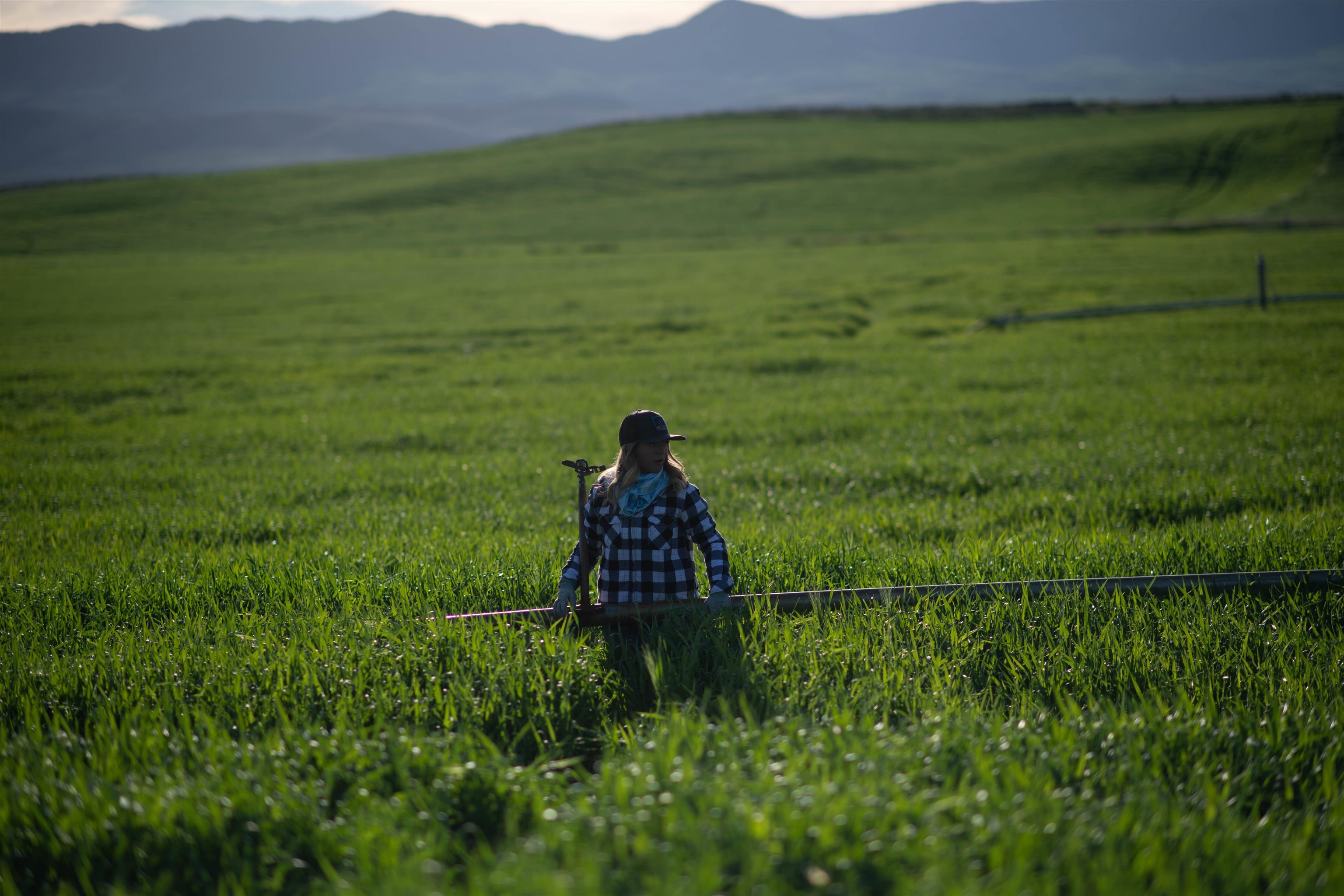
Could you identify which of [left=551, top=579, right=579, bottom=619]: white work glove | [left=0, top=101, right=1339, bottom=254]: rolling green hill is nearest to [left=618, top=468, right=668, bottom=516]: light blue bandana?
[left=551, top=579, right=579, bottom=619]: white work glove

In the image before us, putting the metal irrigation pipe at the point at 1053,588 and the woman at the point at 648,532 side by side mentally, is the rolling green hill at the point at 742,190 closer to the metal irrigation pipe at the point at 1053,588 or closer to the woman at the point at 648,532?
the metal irrigation pipe at the point at 1053,588

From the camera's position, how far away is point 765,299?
87.3ft

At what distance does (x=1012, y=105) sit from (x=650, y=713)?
108 metres

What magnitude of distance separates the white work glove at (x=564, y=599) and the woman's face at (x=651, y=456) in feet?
2.27

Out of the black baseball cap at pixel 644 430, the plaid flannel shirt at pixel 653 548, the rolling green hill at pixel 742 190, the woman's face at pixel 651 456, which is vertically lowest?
the plaid flannel shirt at pixel 653 548

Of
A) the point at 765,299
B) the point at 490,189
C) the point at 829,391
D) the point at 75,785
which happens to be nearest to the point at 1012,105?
the point at 490,189

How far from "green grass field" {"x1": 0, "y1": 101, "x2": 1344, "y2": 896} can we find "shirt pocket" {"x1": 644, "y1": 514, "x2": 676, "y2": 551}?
0.43 metres

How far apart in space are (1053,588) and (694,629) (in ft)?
6.75

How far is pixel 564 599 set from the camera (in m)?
4.05

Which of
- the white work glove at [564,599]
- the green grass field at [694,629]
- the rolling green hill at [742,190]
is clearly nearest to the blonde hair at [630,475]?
the white work glove at [564,599]

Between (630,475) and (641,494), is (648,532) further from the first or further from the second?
(630,475)

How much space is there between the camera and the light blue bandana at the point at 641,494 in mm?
4129

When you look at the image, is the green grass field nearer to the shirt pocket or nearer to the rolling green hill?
the shirt pocket

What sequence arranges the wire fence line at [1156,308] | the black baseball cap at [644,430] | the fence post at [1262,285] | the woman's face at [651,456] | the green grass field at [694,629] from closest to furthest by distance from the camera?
1. the green grass field at [694,629]
2. the black baseball cap at [644,430]
3. the woman's face at [651,456]
4. the fence post at [1262,285]
5. the wire fence line at [1156,308]
